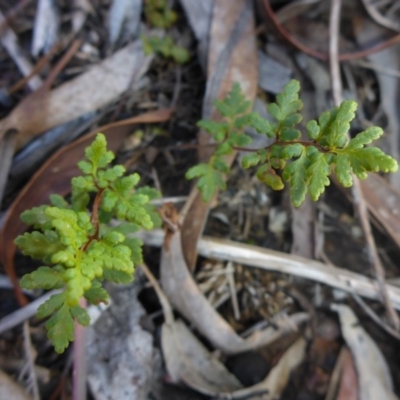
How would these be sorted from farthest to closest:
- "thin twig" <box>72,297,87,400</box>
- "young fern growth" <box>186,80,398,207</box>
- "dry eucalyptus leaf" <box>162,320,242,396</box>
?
"dry eucalyptus leaf" <box>162,320,242,396</box> < "thin twig" <box>72,297,87,400</box> < "young fern growth" <box>186,80,398,207</box>

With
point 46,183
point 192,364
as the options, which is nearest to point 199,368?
point 192,364

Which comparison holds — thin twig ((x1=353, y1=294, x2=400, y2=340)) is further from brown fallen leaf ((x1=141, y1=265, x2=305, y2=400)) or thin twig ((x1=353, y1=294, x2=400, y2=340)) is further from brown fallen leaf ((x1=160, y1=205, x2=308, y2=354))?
brown fallen leaf ((x1=160, y1=205, x2=308, y2=354))

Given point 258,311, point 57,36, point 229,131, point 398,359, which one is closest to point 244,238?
point 258,311

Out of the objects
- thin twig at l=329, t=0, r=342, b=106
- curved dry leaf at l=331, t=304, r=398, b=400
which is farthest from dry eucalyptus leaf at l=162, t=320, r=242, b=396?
thin twig at l=329, t=0, r=342, b=106

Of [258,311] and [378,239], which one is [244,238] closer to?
[258,311]

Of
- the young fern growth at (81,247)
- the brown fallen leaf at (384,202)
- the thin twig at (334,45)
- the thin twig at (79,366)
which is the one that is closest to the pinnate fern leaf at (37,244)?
the young fern growth at (81,247)

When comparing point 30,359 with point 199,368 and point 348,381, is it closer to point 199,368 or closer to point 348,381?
point 199,368

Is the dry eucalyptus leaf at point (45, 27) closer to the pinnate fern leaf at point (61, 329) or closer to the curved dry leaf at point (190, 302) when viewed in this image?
the curved dry leaf at point (190, 302)
